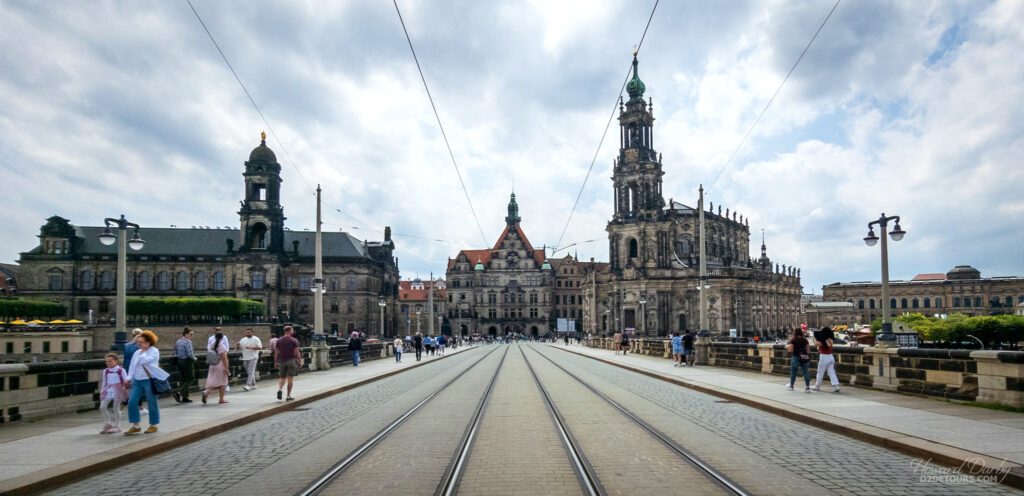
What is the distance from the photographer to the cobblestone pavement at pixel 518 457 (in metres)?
6.40

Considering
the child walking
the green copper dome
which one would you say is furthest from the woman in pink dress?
the green copper dome

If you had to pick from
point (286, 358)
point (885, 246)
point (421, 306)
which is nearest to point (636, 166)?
point (421, 306)

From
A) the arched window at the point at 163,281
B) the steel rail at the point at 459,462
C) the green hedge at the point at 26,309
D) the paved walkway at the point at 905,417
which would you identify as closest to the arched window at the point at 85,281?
the arched window at the point at 163,281

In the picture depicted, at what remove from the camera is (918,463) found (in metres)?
7.35

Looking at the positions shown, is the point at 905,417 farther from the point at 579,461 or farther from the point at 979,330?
the point at 979,330

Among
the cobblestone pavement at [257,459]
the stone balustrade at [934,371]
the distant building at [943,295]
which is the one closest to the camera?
the cobblestone pavement at [257,459]

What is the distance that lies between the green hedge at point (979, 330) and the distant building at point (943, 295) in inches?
3501

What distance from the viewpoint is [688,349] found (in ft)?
83.0

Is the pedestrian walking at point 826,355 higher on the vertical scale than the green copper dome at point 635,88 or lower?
lower

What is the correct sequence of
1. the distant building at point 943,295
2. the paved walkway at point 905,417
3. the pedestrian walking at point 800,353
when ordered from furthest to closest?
1. the distant building at point 943,295
2. the pedestrian walking at point 800,353
3. the paved walkway at point 905,417

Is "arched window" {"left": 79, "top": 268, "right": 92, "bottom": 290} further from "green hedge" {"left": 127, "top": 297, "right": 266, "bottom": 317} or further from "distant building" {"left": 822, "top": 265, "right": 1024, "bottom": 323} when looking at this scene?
"distant building" {"left": 822, "top": 265, "right": 1024, "bottom": 323}

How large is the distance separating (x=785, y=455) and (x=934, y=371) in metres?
6.89

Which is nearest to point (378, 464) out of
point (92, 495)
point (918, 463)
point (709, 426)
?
point (92, 495)

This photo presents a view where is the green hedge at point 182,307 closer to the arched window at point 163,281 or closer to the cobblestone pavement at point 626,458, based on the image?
the arched window at point 163,281
